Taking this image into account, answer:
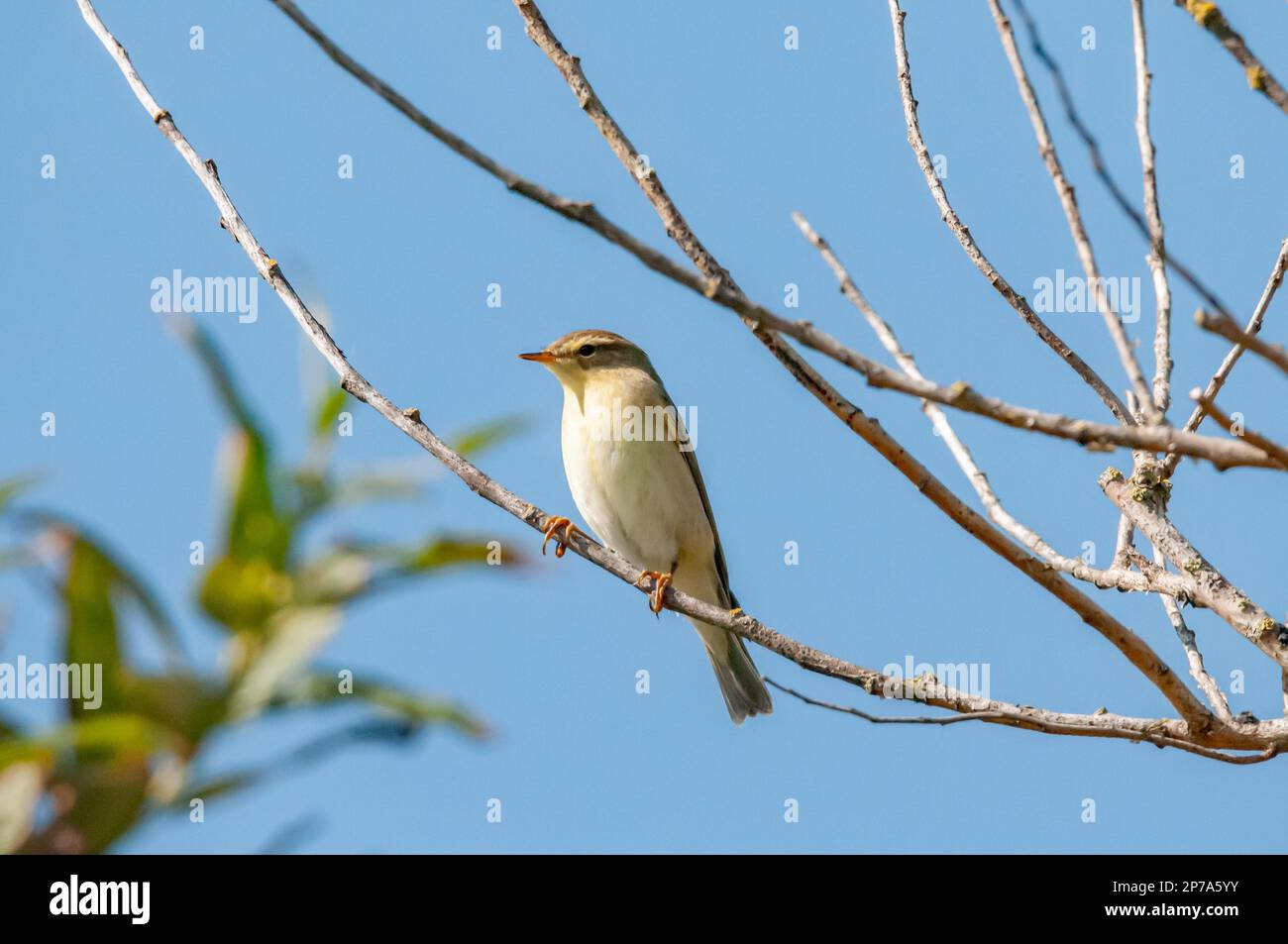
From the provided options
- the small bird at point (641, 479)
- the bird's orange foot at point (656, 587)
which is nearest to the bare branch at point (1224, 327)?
the bird's orange foot at point (656, 587)

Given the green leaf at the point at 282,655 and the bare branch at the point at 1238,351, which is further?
the bare branch at the point at 1238,351

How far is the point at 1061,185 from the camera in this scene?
9.14 ft

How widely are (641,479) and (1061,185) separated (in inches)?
168

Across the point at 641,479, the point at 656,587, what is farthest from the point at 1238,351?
the point at 641,479

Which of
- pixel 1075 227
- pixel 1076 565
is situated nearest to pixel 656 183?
pixel 1075 227

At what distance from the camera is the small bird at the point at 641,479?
693 centimetres

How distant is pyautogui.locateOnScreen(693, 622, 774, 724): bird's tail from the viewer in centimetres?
743

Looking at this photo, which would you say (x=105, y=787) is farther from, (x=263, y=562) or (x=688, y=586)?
(x=688, y=586)

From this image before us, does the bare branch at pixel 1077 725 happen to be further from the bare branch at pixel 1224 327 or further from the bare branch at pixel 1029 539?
the bare branch at pixel 1224 327

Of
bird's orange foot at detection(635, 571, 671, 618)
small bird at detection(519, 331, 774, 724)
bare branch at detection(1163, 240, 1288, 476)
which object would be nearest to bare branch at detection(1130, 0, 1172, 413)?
bare branch at detection(1163, 240, 1288, 476)

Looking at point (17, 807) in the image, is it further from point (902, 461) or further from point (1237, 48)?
point (902, 461)

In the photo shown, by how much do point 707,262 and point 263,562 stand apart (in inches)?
79.8

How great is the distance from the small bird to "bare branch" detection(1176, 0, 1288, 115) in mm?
4853

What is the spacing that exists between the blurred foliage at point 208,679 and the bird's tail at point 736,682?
606 cm
